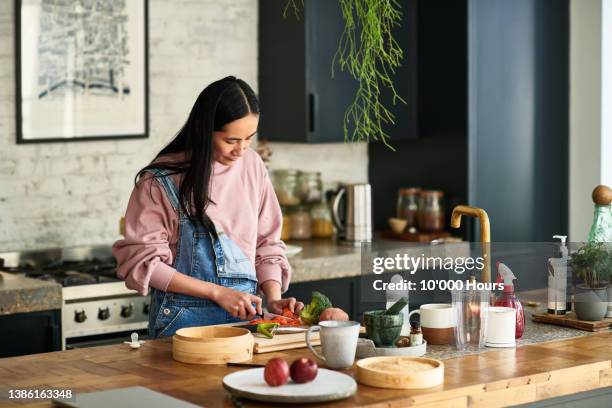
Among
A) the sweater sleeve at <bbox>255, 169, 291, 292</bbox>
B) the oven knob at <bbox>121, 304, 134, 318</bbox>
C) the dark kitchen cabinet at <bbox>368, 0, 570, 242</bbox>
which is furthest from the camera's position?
the dark kitchen cabinet at <bbox>368, 0, 570, 242</bbox>

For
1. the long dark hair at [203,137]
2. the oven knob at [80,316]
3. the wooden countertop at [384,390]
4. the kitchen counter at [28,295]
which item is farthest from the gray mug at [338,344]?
the oven knob at [80,316]

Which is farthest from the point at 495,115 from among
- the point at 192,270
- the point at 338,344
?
the point at 338,344

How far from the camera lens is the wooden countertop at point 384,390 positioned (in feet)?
8.67

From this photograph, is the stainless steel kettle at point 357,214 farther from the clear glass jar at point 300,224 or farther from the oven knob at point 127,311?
the oven knob at point 127,311

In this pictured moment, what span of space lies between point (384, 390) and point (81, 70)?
9.98ft

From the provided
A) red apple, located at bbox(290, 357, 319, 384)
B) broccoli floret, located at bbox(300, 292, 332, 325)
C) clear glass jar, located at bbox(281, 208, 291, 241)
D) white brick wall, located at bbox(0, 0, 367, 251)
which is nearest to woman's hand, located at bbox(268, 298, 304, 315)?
broccoli floret, located at bbox(300, 292, 332, 325)

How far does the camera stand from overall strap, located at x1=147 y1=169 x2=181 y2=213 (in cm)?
351

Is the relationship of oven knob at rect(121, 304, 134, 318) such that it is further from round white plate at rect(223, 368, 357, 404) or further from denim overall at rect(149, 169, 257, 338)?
round white plate at rect(223, 368, 357, 404)

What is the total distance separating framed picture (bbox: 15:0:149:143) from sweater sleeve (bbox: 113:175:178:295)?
1.78 m

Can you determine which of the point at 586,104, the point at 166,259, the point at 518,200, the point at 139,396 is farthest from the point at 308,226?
the point at 139,396

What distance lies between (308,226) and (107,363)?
3029 mm

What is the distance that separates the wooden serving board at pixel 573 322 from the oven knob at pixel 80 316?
190cm

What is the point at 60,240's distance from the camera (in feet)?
17.3

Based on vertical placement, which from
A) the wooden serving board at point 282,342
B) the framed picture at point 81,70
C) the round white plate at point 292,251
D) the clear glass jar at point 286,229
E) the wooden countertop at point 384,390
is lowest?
the wooden countertop at point 384,390
